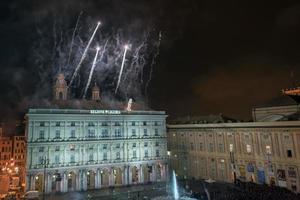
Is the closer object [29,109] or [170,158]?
[29,109]

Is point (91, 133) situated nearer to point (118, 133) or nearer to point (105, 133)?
point (105, 133)

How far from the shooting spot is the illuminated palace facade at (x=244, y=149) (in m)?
49.2

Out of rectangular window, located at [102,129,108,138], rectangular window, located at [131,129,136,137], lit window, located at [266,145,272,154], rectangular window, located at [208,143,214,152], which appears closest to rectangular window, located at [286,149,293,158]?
lit window, located at [266,145,272,154]

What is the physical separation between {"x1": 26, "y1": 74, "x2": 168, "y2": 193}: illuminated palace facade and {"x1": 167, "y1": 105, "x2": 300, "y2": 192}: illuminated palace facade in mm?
7689

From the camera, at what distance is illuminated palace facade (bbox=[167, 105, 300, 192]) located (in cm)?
4916

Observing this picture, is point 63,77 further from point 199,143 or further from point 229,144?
point 229,144

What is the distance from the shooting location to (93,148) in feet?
198

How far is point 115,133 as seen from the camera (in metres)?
63.6

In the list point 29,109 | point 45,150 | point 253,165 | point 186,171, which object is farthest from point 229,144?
point 29,109

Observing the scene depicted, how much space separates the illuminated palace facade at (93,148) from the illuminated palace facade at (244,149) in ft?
25.2

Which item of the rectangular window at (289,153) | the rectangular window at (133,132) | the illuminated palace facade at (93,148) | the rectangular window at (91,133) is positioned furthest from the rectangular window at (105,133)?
the rectangular window at (289,153)

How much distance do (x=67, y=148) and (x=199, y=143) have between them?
32200mm

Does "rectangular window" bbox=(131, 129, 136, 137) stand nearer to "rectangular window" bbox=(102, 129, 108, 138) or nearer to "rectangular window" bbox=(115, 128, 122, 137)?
"rectangular window" bbox=(115, 128, 122, 137)

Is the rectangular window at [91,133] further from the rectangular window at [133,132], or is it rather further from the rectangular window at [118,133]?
the rectangular window at [133,132]
